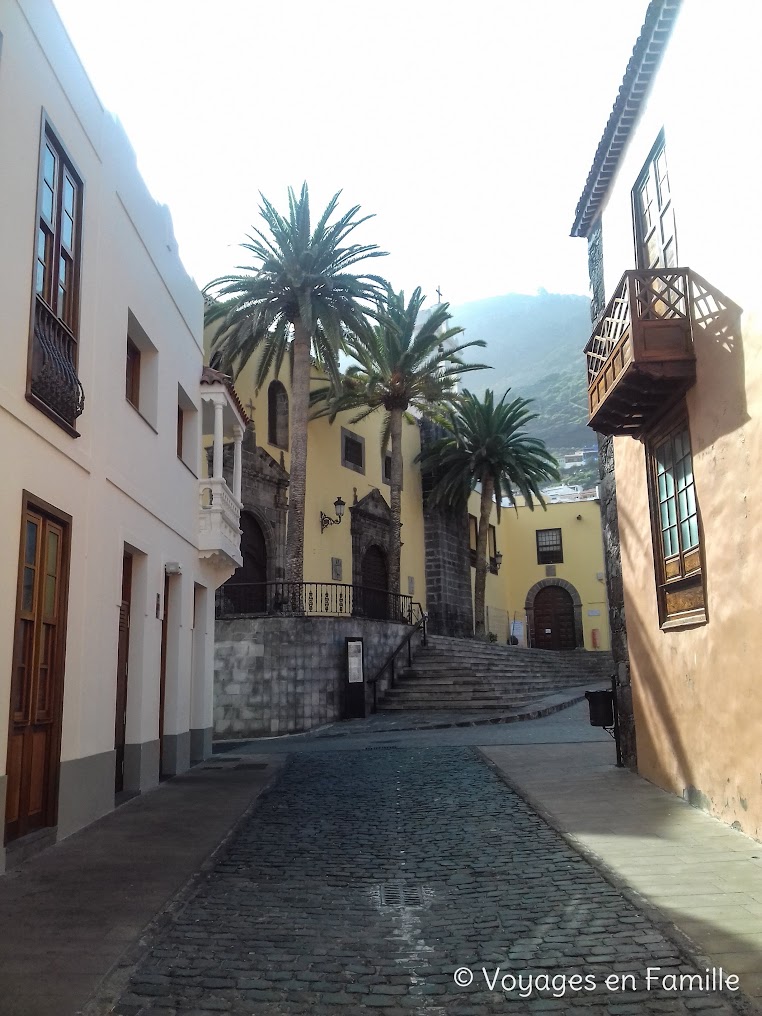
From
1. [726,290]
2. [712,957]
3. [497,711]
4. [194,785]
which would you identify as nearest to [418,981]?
[712,957]

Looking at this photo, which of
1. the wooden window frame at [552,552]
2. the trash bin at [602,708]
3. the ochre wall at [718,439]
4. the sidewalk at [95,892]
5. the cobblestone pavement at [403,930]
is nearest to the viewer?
the cobblestone pavement at [403,930]

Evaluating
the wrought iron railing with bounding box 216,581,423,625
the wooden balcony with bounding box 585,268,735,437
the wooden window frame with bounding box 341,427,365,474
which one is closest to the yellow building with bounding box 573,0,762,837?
the wooden balcony with bounding box 585,268,735,437

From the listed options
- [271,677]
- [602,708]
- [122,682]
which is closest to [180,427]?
[122,682]

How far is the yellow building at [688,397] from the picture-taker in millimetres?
6523

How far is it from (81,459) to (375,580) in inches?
807

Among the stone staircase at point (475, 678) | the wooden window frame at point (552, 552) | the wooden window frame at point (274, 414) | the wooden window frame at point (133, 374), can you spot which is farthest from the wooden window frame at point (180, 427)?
the wooden window frame at point (552, 552)

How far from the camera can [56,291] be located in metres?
7.26

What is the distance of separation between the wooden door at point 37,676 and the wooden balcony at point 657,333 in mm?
5055

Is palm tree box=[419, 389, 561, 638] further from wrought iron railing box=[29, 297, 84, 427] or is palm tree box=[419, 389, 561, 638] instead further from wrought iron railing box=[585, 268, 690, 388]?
wrought iron railing box=[29, 297, 84, 427]

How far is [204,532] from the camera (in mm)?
12461

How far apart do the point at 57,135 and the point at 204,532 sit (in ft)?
20.7

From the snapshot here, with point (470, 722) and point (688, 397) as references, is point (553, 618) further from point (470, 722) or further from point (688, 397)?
point (688, 397)

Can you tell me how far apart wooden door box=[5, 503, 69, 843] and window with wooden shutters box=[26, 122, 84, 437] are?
927 mm

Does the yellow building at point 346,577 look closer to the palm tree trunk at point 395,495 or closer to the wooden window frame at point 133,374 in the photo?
the palm tree trunk at point 395,495
